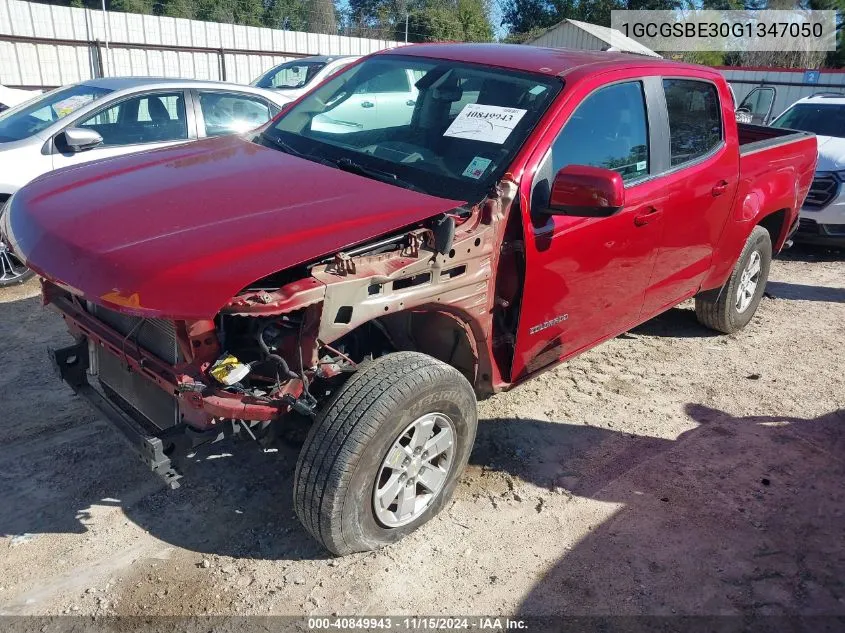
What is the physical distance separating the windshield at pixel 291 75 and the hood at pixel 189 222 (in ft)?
24.9

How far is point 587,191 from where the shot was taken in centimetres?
302

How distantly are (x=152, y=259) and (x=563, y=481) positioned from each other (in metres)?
2.33

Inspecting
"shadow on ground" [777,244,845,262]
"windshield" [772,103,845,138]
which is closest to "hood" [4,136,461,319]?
"shadow on ground" [777,244,845,262]

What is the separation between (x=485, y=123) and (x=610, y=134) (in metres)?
0.72

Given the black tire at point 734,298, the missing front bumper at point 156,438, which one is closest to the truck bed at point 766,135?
the black tire at point 734,298

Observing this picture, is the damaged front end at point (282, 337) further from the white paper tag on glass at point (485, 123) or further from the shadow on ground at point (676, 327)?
the shadow on ground at point (676, 327)

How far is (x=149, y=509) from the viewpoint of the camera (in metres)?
3.27

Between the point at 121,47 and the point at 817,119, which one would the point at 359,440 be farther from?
the point at 121,47

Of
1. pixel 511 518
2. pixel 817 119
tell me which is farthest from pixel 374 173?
pixel 817 119

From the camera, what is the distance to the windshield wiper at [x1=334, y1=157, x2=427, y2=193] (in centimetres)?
329

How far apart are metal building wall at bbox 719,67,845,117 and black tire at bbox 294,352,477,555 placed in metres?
19.6

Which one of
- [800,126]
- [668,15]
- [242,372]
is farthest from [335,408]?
[668,15]

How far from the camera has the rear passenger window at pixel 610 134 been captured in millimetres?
3449

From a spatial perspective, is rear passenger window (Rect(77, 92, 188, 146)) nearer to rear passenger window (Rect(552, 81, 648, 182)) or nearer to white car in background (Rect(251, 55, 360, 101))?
white car in background (Rect(251, 55, 360, 101))
